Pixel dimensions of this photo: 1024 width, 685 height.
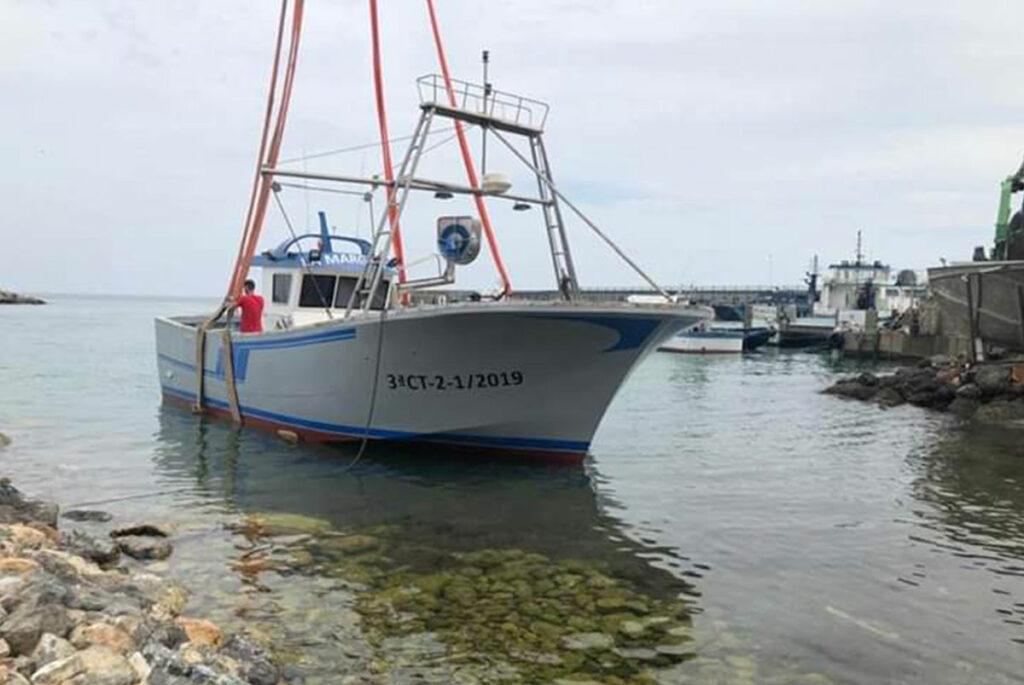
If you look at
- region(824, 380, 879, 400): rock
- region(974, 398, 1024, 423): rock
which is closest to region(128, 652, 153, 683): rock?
region(974, 398, 1024, 423): rock

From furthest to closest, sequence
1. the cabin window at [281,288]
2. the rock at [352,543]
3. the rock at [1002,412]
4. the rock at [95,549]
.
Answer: the rock at [1002,412] → the cabin window at [281,288] → the rock at [352,543] → the rock at [95,549]

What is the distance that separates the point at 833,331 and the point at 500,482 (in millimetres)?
41936

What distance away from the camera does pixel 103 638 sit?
480cm

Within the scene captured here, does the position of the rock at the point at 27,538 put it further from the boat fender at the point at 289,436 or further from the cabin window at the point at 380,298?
the cabin window at the point at 380,298

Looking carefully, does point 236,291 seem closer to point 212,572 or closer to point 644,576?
point 212,572

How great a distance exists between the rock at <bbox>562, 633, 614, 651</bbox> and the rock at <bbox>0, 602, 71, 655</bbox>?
124 inches

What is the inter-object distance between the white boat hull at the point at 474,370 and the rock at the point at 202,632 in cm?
568

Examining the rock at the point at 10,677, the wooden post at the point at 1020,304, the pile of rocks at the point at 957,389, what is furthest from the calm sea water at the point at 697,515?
the wooden post at the point at 1020,304

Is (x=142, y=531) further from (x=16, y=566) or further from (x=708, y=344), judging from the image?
(x=708, y=344)

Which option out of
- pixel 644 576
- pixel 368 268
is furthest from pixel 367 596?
pixel 368 268

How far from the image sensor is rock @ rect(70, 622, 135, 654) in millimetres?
4738

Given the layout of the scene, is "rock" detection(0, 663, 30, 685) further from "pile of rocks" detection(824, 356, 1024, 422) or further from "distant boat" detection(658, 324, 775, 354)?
"distant boat" detection(658, 324, 775, 354)

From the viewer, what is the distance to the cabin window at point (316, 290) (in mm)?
15727

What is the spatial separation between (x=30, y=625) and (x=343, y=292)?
11.4 metres
